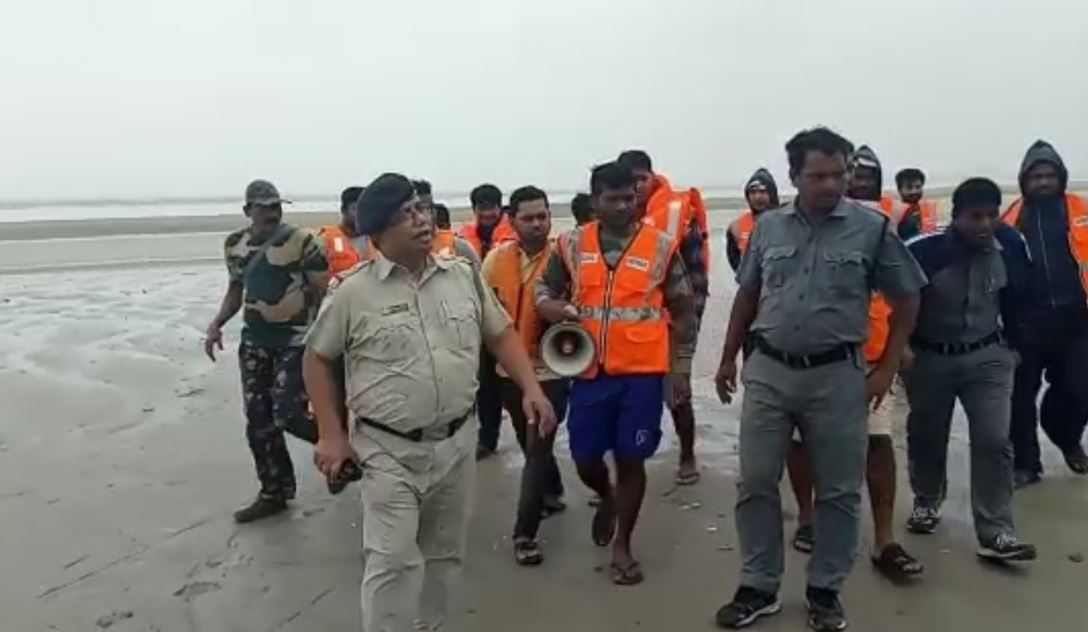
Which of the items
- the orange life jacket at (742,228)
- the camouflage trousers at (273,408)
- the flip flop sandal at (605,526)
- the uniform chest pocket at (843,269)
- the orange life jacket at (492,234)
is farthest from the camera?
the orange life jacket at (742,228)

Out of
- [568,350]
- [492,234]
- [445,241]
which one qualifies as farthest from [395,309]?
[492,234]

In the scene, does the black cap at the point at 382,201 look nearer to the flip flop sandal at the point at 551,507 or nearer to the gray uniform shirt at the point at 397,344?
the gray uniform shirt at the point at 397,344

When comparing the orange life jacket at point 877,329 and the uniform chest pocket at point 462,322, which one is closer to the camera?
the uniform chest pocket at point 462,322

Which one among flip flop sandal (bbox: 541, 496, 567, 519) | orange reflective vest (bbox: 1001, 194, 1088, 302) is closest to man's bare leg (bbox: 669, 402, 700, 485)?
flip flop sandal (bbox: 541, 496, 567, 519)

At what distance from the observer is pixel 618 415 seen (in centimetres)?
490

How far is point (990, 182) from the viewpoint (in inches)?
194

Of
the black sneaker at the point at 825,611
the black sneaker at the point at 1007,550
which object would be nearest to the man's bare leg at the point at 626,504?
the black sneaker at the point at 825,611

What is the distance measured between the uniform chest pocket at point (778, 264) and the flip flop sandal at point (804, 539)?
1535 mm

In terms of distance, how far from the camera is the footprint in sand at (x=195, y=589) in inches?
195

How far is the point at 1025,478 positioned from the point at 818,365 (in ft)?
8.67

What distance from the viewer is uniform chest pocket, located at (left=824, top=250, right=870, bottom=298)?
424cm

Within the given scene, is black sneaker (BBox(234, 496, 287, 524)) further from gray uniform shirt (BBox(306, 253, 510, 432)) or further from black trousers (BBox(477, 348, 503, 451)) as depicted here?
gray uniform shirt (BBox(306, 253, 510, 432))

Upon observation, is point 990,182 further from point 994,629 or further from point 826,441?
point 994,629

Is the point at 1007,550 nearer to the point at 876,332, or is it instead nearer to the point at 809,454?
the point at 876,332
